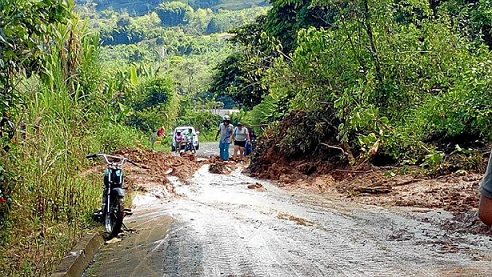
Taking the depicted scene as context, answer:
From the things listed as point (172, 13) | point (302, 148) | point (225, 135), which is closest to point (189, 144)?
point (225, 135)

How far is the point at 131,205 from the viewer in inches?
461

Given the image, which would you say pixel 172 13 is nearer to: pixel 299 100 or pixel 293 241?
pixel 299 100

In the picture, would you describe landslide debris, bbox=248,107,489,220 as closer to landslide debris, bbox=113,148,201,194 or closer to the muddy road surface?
the muddy road surface

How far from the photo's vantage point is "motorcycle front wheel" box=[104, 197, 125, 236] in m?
8.74

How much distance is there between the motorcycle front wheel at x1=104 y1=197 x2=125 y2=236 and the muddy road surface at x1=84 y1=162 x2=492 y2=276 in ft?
0.69

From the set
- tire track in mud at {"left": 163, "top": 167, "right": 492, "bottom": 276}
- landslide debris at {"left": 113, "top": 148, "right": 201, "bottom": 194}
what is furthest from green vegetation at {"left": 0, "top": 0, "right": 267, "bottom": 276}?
tire track in mud at {"left": 163, "top": 167, "right": 492, "bottom": 276}

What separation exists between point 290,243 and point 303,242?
0.18 m

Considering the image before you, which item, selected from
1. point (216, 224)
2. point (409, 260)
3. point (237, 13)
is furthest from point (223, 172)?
point (237, 13)

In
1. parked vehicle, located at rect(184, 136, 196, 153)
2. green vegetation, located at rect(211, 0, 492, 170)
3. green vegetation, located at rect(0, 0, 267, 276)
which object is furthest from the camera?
parked vehicle, located at rect(184, 136, 196, 153)

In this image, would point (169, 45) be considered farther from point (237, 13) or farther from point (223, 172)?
point (223, 172)

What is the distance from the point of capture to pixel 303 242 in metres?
7.83

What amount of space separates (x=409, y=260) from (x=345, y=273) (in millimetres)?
851

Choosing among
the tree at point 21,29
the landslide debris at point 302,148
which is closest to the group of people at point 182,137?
the landslide debris at point 302,148

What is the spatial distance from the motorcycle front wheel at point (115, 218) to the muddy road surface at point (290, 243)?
0.69 feet
